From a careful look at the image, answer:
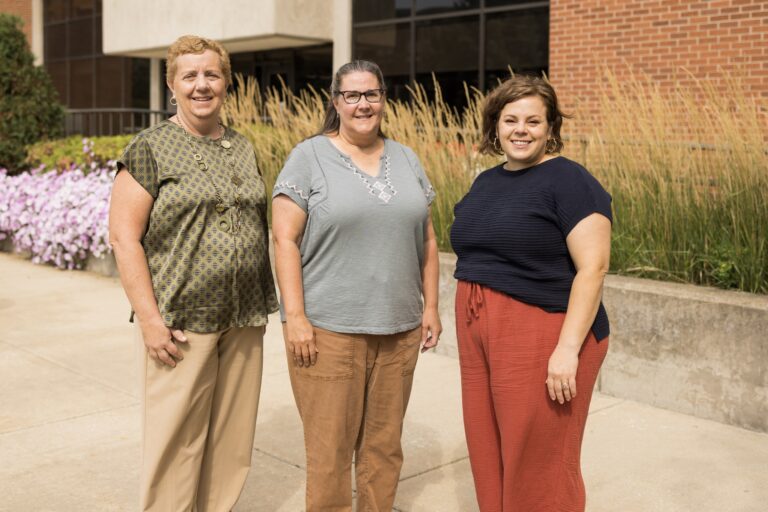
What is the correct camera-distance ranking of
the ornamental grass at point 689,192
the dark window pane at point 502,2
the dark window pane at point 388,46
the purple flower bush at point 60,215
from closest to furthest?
the ornamental grass at point 689,192, the purple flower bush at point 60,215, the dark window pane at point 502,2, the dark window pane at point 388,46

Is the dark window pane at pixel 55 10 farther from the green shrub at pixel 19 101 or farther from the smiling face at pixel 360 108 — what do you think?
the smiling face at pixel 360 108

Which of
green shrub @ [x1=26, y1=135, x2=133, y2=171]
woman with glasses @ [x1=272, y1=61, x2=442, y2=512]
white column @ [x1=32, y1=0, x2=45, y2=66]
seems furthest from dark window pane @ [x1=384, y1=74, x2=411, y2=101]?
white column @ [x1=32, y1=0, x2=45, y2=66]

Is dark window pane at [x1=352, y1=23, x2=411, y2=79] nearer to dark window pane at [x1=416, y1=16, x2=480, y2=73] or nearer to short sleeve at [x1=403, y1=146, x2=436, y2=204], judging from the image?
dark window pane at [x1=416, y1=16, x2=480, y2=73]

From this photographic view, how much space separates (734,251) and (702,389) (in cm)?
88

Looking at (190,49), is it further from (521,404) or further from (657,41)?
(657,41)

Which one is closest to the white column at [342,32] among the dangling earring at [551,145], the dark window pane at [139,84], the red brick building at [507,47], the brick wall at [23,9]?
the red brick building at [507,47]

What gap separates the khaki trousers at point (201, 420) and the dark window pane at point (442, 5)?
11.8 metres

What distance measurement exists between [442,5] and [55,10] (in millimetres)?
15307

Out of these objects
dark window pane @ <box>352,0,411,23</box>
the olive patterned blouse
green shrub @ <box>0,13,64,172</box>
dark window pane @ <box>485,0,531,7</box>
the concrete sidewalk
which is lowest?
the concrete sidewalk

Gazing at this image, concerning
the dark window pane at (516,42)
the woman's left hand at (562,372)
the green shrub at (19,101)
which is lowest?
the woman's left hand at (562,372)

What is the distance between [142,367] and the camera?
300 centimetres

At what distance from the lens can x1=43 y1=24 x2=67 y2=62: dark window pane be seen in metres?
25.3

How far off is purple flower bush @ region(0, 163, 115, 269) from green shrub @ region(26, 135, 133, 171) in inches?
9.0

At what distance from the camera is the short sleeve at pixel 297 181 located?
116 inches
